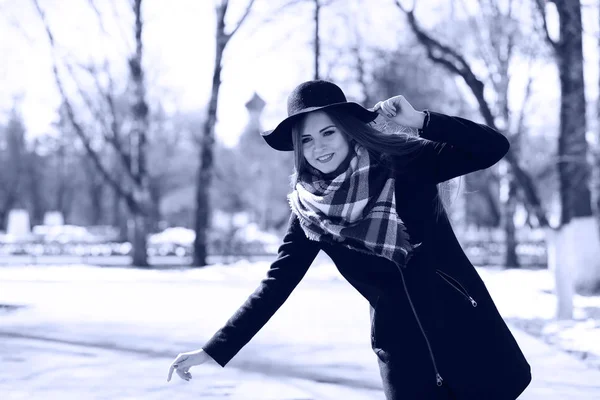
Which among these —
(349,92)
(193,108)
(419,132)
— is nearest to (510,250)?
(349,92)

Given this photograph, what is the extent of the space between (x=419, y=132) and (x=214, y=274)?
57.1 feet

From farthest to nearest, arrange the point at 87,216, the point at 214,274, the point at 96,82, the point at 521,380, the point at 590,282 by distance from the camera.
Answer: the point at 87,216 < the point at 96,82 < the point at 214,274 < the point at 590,282 < the point at 521,380

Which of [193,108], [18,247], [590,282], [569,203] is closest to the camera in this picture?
[569,203]

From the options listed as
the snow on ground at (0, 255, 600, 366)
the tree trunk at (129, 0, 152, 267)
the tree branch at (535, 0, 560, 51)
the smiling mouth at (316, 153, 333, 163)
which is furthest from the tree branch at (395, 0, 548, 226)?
the smiling mouth at (316, 153, 333, 163)

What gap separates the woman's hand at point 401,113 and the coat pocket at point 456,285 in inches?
20.1

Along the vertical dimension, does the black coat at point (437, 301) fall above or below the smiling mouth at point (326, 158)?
below

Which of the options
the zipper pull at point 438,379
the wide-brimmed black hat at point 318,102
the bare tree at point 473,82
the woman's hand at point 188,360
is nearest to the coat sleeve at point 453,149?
the wide-brimmed black hat at point 318,102

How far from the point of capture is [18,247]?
102ft

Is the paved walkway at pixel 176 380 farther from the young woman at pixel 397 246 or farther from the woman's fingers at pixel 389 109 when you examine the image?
the woman's fingers at pixel 389 109

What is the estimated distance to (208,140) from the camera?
2138cm

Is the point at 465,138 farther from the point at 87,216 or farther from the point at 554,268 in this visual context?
the point at 87,216

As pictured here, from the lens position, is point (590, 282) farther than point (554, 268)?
Yes

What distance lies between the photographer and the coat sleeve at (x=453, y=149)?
2650 mm

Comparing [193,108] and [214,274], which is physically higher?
[193,108]
